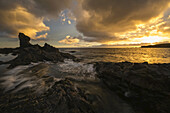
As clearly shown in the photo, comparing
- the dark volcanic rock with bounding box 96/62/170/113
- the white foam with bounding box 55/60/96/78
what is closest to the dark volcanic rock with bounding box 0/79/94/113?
the dark volcanic rock with bounding box 96/62/170/113

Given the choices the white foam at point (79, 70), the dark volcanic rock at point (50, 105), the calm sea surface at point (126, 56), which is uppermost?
the dark volcanic rock at point (50, 105)

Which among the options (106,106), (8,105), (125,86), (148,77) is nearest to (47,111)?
(8,105)

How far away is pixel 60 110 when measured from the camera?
402 cm

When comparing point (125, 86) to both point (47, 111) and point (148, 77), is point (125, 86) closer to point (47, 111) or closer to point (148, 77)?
point (148, 77)

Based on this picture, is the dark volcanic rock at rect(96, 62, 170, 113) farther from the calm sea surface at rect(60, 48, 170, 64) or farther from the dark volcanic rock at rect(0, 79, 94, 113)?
the calm sea surface at rect(60, 48, 170, 64)

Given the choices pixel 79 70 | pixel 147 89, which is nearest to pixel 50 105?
pixel 147 89

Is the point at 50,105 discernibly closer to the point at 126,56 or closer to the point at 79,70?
the point at 79,70

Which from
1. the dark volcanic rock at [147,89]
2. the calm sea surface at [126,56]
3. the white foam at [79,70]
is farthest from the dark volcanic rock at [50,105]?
the calm sea surface at [126,56]

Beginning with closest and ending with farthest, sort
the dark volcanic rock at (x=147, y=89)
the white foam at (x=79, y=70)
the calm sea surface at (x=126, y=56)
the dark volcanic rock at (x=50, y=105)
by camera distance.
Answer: the dark volcanic rock at (x=50, y=105), the dark volcanic rock at (x=147, y=89), the white foam at (x=79, y=70), the calm sea surface at (x=126, y=56)

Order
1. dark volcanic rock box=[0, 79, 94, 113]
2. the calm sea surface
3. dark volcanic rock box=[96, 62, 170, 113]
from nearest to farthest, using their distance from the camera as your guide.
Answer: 1. dark volcanic rock box=[0, 79, 94, 113]
2. dark volcanic rock box=[96, 62, 170, 113]
3. the calm sea surface

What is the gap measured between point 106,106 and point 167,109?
3.79 m

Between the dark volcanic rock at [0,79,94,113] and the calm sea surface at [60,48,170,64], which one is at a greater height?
the dark volcanic rock at [0,79,94,113]

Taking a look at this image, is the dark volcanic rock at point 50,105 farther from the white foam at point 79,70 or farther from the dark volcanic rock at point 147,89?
the white foam at point 79,70

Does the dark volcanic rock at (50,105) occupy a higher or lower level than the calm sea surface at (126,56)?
higher
